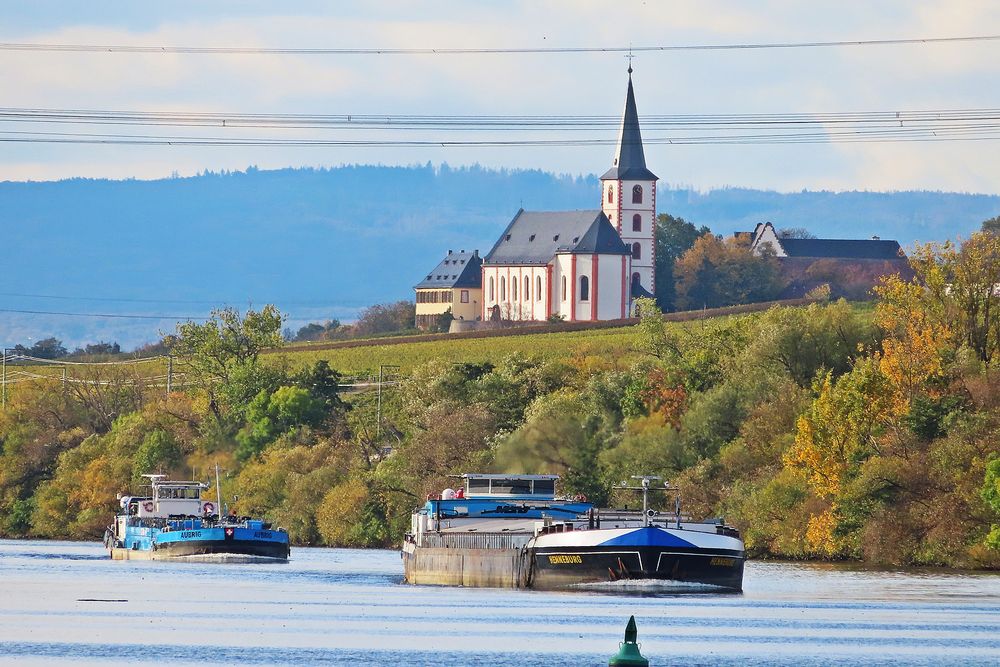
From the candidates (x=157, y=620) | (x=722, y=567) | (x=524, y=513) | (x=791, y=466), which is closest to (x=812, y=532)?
(x=791, y=466)

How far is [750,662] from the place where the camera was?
59.4 meters

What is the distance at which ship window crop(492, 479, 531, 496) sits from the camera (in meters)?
A: 107

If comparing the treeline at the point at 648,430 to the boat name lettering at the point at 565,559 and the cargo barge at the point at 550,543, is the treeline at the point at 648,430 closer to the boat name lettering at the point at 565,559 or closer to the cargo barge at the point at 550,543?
the cargo barge at the point at 550,543

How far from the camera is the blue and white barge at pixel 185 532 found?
4700 inches

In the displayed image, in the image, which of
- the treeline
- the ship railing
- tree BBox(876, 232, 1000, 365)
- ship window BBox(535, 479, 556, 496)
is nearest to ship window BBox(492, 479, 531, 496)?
ship window BBox(535, 479, 556, 496)

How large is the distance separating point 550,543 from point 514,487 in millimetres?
18271

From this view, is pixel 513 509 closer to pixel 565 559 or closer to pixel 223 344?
pixel 565 559

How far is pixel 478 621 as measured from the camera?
7194 centimetres

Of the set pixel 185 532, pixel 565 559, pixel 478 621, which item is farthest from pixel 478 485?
pixel 478 621

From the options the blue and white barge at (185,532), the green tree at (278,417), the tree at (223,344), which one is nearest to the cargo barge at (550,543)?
the blue and white barge at (185,532)

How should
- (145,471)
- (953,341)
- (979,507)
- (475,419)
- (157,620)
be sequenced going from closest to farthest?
(157,620), (979,507), (953,341), (475,419), (145,471)

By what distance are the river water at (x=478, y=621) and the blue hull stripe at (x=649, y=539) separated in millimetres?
2106

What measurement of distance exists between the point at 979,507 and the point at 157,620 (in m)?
46.6

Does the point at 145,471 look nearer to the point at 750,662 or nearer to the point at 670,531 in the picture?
the point at 670,531
